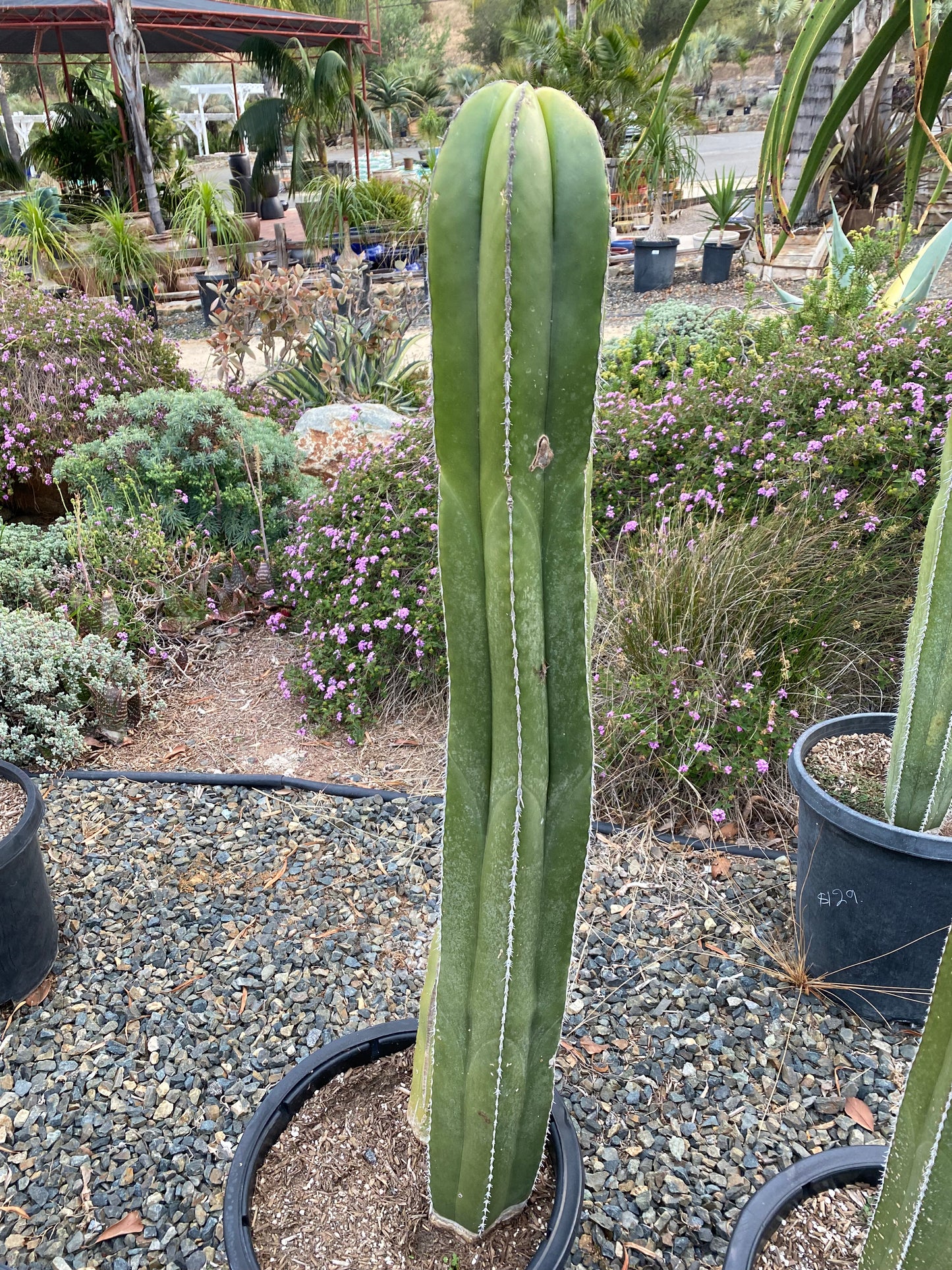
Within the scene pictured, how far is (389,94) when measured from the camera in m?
28.2

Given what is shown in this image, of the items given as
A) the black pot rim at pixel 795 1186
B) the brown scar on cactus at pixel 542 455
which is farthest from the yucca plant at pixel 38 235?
the black pot rim at pixel 795 1186

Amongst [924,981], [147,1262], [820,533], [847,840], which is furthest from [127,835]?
[820,533]

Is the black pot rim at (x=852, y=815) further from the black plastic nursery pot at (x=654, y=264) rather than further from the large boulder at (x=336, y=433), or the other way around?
the black plastic nursery pot at (x=654, y=264)

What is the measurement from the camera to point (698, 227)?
14086 mm

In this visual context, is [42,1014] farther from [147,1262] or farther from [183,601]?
[183,601]

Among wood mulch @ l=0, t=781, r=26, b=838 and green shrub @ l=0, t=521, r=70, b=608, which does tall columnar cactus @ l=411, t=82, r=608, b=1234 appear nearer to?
wood mulch @ l=0, t=781, r=26, b=838

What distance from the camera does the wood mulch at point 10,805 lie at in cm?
208

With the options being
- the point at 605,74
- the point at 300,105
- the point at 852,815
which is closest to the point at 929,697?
the point at 852,815

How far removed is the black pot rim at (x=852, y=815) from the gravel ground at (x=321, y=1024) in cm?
45

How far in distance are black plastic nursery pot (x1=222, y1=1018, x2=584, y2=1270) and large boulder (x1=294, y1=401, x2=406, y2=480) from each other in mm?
3286

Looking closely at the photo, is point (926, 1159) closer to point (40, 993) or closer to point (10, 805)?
point (40, 993)

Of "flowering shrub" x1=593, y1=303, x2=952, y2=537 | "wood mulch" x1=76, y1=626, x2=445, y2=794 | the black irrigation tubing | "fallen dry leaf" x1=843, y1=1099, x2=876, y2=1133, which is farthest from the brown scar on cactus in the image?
"flowering shrub" x1=593, y1=303, x2=952, y2=537

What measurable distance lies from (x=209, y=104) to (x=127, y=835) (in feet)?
178

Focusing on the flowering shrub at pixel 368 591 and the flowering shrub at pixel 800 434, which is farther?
the flowering shrub at pixel 368 591
